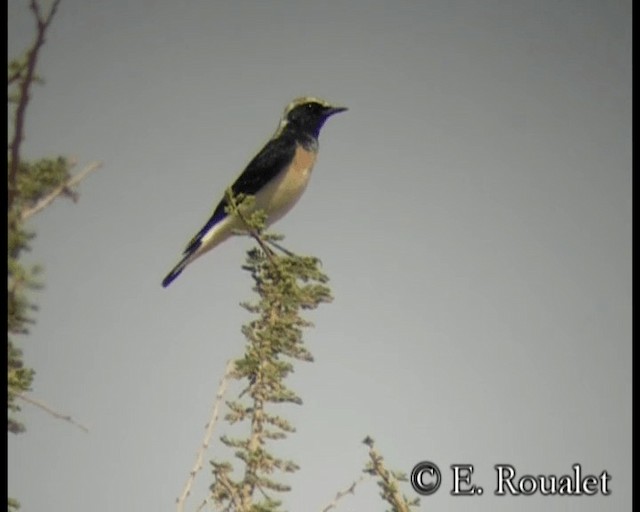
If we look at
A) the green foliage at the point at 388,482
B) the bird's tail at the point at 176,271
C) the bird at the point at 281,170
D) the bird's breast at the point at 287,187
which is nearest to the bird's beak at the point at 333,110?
the bird at the point at 281,170

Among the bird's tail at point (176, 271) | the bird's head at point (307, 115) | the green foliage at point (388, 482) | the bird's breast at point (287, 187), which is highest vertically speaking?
the bird's head at point (307, 115)

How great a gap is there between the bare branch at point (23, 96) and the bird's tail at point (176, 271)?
7.49ft

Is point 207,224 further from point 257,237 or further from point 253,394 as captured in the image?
point 253,394

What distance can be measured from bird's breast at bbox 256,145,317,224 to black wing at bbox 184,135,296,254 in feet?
0.11

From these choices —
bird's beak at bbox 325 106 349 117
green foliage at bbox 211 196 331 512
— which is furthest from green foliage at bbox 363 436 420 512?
bird's beak at bbox 325 106 349 117

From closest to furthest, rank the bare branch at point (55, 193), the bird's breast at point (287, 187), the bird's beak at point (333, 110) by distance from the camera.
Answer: the bare branch at point (55, 193) → the bird's breast at point (287, 187) → the bird's beak at point (333, 110)

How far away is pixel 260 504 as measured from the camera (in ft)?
7.37

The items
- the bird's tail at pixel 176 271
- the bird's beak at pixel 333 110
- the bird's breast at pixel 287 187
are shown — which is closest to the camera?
the bird's tail at pixel 176 271

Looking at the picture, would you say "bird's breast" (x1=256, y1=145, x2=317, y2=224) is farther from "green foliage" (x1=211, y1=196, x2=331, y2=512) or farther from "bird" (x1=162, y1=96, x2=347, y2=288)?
"green foliage" (x1=211, y1=196, x2=331, y2=512)

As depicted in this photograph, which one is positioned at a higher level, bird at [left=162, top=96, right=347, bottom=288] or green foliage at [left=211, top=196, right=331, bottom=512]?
bird at [left=162, top=96, right=347, bottom=288]

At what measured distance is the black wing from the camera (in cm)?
444

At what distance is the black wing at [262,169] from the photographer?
14.6 feet

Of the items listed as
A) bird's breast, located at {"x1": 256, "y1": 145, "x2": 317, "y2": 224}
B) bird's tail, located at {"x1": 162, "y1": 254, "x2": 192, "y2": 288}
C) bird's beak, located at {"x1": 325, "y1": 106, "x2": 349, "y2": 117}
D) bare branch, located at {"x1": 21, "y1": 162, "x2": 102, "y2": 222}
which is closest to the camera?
bare branch, located at {"x1": 21, "y1": 162, "x2": 102, "y2": 222}

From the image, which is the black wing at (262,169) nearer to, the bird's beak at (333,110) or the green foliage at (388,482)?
the bird's beak at (333,110)
